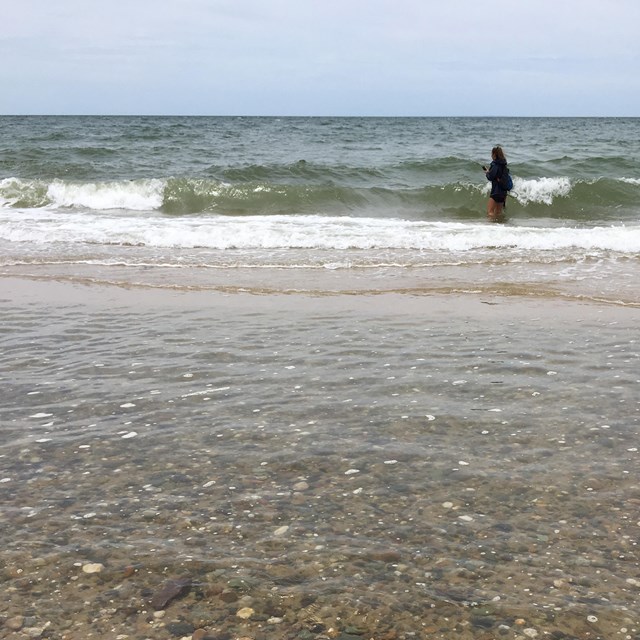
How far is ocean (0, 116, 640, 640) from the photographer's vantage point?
10.6 feet

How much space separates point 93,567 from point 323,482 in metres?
1.32

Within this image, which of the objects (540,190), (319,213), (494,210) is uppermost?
(540,190)

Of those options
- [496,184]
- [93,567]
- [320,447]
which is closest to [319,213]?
[496,184]

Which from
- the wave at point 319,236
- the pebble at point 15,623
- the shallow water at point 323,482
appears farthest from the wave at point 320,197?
the pebble at point 15,623

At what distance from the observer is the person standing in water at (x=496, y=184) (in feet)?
61.4

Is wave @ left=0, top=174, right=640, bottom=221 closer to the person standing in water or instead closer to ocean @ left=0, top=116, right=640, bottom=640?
the person standing in water

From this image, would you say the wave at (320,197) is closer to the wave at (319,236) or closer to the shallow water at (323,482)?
the wave at (319,236)

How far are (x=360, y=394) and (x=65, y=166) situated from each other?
2559cm

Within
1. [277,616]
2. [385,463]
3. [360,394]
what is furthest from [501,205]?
[277,616]

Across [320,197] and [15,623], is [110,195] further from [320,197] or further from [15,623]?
[15,623]

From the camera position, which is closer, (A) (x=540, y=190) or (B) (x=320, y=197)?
(B) (x=320, y=197)

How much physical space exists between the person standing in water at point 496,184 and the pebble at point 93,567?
16.0 m

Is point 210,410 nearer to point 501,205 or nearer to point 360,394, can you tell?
point 360,394

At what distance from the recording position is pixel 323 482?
4273 millimetres
